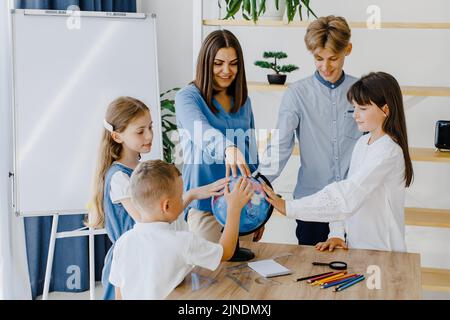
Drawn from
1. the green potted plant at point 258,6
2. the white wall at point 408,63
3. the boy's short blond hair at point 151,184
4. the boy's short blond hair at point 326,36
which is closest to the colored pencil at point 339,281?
the boy's short blond hair at point 151,184

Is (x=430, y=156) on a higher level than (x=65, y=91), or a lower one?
lower

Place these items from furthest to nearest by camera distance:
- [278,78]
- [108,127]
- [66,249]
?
1. [66,249]
2. [278,78]
3. [108,127]

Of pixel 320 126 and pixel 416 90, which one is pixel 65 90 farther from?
pixel 416 90

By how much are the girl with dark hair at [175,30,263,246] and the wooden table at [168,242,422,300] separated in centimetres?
25

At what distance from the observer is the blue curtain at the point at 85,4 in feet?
9.07

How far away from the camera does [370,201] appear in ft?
5.91

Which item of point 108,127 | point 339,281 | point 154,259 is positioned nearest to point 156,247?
point 154,259

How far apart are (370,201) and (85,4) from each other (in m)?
1.77

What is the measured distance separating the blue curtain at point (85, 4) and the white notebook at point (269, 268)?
1.74 m

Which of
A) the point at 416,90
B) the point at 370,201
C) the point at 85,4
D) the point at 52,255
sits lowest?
the point at 52,255

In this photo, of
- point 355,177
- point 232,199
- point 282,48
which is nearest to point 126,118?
point 232,199

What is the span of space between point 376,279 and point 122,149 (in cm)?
84

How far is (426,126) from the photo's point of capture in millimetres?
2877
